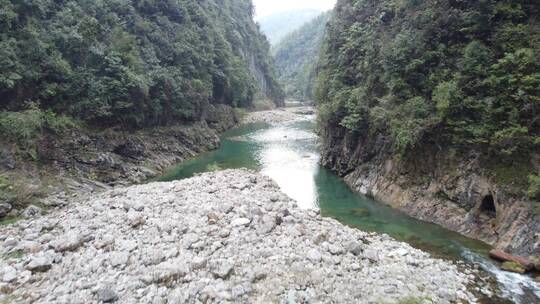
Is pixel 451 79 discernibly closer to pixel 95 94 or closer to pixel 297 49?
pixel 95 94

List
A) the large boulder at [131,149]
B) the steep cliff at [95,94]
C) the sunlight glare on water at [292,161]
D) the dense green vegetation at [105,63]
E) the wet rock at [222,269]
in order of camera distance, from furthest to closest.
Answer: the large boulder at [131,149] < the sunlight glare on water at [292,161] < the dense green vegetation at [105,63] < the steep cliff at [95,94] < the wet rock at [222,269]

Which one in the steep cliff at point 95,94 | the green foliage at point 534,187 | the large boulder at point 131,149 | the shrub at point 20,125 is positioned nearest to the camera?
the green foliage at point 534,187

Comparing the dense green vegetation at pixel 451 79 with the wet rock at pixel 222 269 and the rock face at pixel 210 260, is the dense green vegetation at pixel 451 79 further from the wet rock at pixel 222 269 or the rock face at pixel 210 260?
the wet rock at pixel 222 269

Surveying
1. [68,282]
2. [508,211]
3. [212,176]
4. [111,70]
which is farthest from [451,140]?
[111,70]

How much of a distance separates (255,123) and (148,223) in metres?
46.0

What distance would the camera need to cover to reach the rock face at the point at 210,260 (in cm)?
955

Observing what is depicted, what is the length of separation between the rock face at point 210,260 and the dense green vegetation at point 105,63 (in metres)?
9.64

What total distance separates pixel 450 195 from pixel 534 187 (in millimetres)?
3882

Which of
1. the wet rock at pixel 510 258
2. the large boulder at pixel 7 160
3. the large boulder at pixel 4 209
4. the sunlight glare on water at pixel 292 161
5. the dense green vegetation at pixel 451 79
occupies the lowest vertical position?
the sunlight glare on water at pixel 292 161

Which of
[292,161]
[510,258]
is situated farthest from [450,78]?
[292,161]

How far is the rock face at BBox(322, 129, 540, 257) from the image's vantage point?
41.2ft

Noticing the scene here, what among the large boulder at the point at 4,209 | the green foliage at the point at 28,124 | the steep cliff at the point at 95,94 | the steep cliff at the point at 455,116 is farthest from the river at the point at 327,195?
the large boulder at the point at 4,209

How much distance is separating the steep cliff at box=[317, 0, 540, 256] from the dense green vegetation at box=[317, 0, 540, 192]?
47 mm

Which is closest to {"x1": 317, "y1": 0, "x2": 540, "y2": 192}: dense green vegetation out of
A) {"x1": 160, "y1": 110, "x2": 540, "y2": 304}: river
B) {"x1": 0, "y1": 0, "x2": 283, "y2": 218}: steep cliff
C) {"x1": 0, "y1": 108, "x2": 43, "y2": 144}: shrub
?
{"x1": 160, "y1": 110, "x2": 540, "y2": 304}: river
